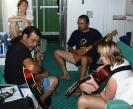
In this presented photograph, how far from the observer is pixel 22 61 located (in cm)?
280

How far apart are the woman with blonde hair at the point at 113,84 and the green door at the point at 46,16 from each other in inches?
201

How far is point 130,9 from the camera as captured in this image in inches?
178

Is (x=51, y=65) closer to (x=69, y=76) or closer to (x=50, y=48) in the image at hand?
(x=69, y=76)

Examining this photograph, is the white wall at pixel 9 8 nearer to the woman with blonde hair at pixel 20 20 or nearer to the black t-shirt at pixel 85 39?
the woman with blonde hair at pixel 20 20

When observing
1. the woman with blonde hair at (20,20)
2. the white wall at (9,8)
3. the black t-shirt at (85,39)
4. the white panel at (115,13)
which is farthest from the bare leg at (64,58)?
the white wall at (9,8)

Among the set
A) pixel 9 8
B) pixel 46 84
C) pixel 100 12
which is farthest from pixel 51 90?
pixel 9 8

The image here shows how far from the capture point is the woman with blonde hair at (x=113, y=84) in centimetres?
242

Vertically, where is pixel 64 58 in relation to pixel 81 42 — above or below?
below

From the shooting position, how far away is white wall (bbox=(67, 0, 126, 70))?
15.4 feet

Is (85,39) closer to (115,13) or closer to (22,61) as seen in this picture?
(115,13)

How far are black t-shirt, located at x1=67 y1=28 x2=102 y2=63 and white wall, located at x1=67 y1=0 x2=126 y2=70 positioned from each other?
1.17 feet

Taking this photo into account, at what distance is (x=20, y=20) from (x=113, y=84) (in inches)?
96.3

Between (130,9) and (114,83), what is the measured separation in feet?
7.84

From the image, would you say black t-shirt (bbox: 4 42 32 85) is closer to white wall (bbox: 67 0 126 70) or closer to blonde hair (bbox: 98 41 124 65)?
blonde hair (bbox: 98 41 124 65)
